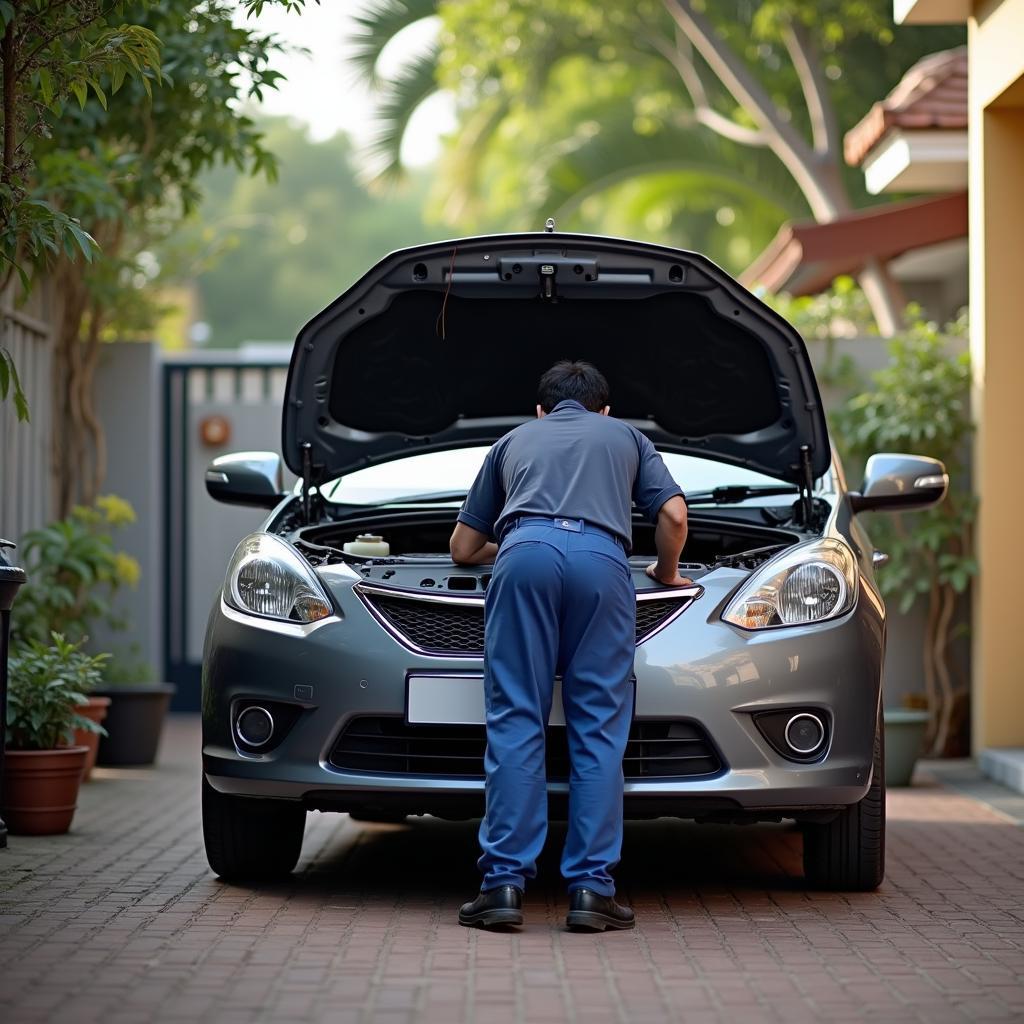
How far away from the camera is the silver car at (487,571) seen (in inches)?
212

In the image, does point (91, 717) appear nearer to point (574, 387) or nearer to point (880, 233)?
point (574, 387)

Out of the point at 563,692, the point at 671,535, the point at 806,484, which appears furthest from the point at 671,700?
the point at 806,484

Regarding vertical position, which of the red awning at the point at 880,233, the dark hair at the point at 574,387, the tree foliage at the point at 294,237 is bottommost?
the dark hair at the point at 574,387

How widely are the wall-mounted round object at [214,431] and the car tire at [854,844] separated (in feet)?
26.7

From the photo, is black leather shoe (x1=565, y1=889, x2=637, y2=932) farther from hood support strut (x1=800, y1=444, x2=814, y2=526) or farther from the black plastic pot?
the black plastic pot

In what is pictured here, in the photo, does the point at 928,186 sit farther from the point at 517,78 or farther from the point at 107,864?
the point at 517,78

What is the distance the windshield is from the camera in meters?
6.76

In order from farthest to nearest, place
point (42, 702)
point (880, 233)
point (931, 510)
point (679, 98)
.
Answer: point (679, 98) < point (880, 233) < point (931, 510) < point (42, 702)

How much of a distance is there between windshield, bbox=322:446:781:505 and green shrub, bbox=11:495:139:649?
2.92m

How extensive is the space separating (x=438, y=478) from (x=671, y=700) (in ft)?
5.96

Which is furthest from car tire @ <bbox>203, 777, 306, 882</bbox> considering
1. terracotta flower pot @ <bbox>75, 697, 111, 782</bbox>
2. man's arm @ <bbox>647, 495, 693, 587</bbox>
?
terracotta flower pot @ <bbox>75, 697, 111, 782</bbox>

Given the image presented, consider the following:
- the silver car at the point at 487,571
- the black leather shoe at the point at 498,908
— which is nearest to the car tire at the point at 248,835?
the silver car at the point at 487,571

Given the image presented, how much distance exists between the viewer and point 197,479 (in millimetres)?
13383

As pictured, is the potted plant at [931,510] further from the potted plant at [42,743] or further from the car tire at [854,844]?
the potted plant at [42,743]
